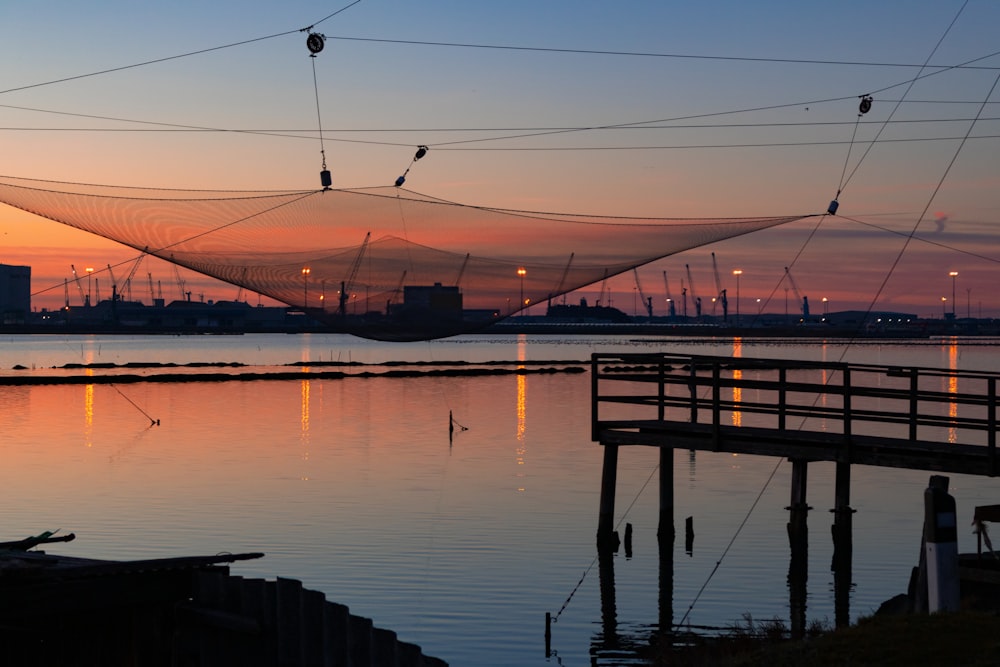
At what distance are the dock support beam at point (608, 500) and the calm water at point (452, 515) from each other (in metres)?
0.67

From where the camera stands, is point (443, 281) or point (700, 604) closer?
point (700, 604)

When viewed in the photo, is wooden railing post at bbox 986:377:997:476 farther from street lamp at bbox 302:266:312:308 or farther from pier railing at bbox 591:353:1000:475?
street lamp at bbox 302:266:312:308

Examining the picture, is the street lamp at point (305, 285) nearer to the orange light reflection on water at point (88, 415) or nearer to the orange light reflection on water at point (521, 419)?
the orange light reflection on water at point (521, 419)

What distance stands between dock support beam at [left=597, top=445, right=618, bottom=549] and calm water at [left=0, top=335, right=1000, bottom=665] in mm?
669

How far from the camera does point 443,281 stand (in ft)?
122

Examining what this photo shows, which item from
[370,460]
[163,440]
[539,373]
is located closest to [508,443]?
[370,460]

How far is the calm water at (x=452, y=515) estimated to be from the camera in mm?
24125

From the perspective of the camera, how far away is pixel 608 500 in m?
30.1

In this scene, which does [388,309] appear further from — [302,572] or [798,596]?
[798,596]

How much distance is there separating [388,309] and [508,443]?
79.0 feet

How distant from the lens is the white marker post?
1124 cm

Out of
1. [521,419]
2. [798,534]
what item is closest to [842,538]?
[798,534]

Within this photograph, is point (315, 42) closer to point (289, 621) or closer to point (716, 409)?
point (716, 409)

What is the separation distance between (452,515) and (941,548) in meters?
25.7
